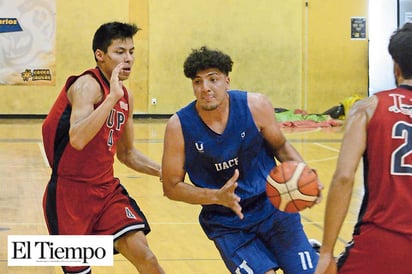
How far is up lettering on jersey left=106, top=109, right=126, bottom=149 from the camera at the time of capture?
5.29 metres

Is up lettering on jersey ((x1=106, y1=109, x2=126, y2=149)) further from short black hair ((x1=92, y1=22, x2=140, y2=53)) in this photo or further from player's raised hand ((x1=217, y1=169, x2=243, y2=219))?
player's raised hand ((x1=217, y1=169, x2=243, y2=219))

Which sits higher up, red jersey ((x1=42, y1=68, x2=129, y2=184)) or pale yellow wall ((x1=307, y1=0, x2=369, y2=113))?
pale yellow wall ((x1=307, y1=0, x2=369, y2=113))

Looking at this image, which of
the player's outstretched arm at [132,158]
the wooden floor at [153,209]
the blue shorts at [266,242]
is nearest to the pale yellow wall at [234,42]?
the wooden floor at [153,209]

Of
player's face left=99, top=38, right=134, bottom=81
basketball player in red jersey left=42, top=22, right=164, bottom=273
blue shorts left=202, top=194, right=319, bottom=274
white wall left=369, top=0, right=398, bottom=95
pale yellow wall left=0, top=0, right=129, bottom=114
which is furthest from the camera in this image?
white wall left=369, top=0, right=398, bottom=95

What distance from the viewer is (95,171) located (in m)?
5.29

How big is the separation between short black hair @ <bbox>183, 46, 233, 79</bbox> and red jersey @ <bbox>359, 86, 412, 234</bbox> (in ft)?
4.69

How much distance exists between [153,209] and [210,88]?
4944 millimetres

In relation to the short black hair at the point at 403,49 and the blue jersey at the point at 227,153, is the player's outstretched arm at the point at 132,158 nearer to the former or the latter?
the blue jersey at the point at 227,153

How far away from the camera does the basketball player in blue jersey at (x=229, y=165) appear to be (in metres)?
4.70

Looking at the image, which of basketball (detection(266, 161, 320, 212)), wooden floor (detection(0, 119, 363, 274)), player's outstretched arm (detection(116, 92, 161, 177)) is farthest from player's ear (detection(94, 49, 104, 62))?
wooden floor (detection(0, 119, 363, 274))

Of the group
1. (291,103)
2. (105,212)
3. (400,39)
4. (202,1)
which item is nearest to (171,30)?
(202,1)

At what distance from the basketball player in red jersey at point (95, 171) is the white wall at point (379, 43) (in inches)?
648

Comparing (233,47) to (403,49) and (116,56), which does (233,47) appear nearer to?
(116,56)

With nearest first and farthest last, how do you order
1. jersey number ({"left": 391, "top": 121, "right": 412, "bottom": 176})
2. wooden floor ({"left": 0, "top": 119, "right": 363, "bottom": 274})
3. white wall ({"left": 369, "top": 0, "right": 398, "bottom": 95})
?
jersey number ({"left": 391, "top": 121, "right": 412, "bottom": 176})
wooden floor ({"left": 0, "top": 119, "right": 363, "bottom": 274})
white wall ({"left": 369, "top": 0, "right": 398, "bottom": 95})
